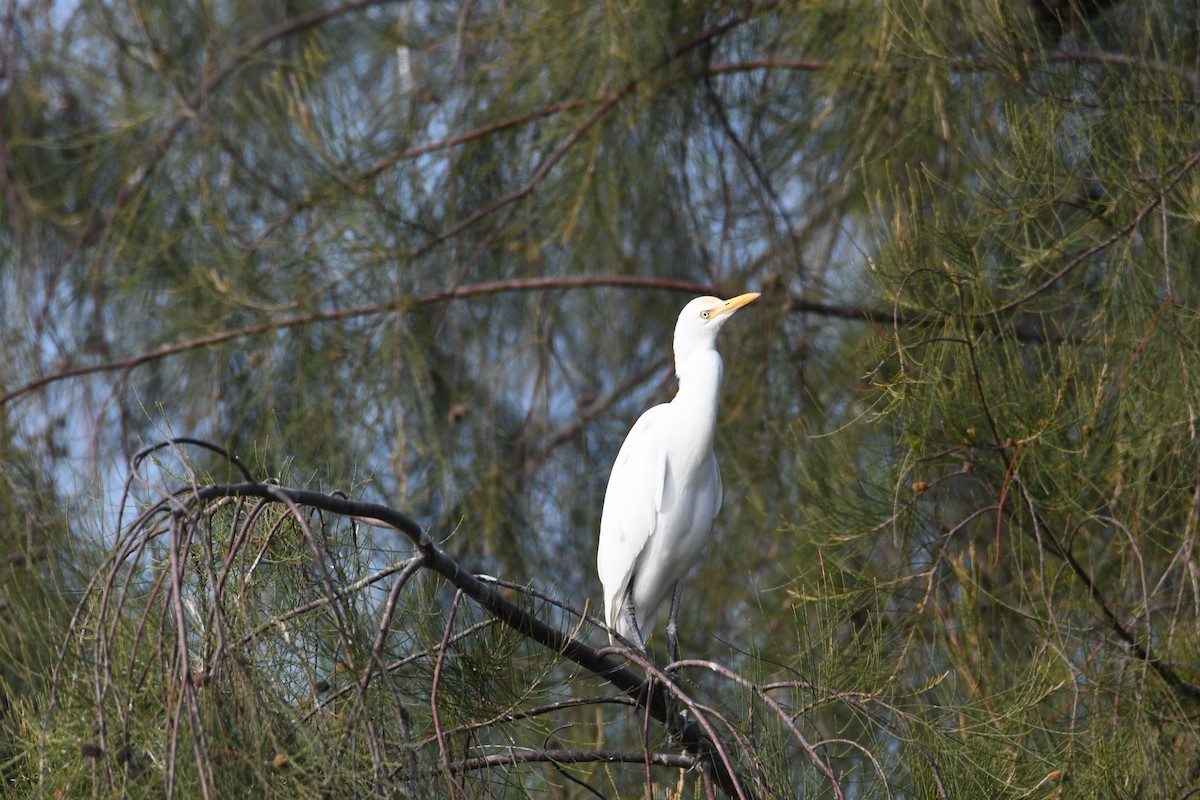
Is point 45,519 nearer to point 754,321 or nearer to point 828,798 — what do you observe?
point 828,798

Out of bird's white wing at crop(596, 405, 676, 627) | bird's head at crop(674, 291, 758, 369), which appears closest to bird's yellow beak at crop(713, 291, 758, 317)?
bird's head at crop(674, 291, 758, 369)

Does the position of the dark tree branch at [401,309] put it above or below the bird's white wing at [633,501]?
above

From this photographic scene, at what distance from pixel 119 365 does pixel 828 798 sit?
1.92 meters

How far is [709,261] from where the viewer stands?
3.25 meters

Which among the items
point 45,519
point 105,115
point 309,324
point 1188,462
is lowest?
point 1188,462

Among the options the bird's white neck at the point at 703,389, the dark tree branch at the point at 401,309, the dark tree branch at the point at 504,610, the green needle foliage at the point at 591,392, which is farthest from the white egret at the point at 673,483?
the dark tree branch at the point at 401,309

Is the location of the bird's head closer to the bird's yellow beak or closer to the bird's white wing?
the bird's yellow beak

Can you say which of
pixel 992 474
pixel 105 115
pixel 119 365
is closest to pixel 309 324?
pixel 119 365

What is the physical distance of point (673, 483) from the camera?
6.15 ft

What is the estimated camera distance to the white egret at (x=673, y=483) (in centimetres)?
184

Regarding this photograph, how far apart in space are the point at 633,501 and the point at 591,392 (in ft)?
7.20

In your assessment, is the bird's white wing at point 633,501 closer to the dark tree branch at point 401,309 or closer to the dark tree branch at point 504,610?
the dark tree branch at point 504,610

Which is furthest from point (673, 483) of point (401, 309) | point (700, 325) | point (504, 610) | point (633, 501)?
point (401, 309)

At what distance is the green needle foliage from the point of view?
121 centimetres
